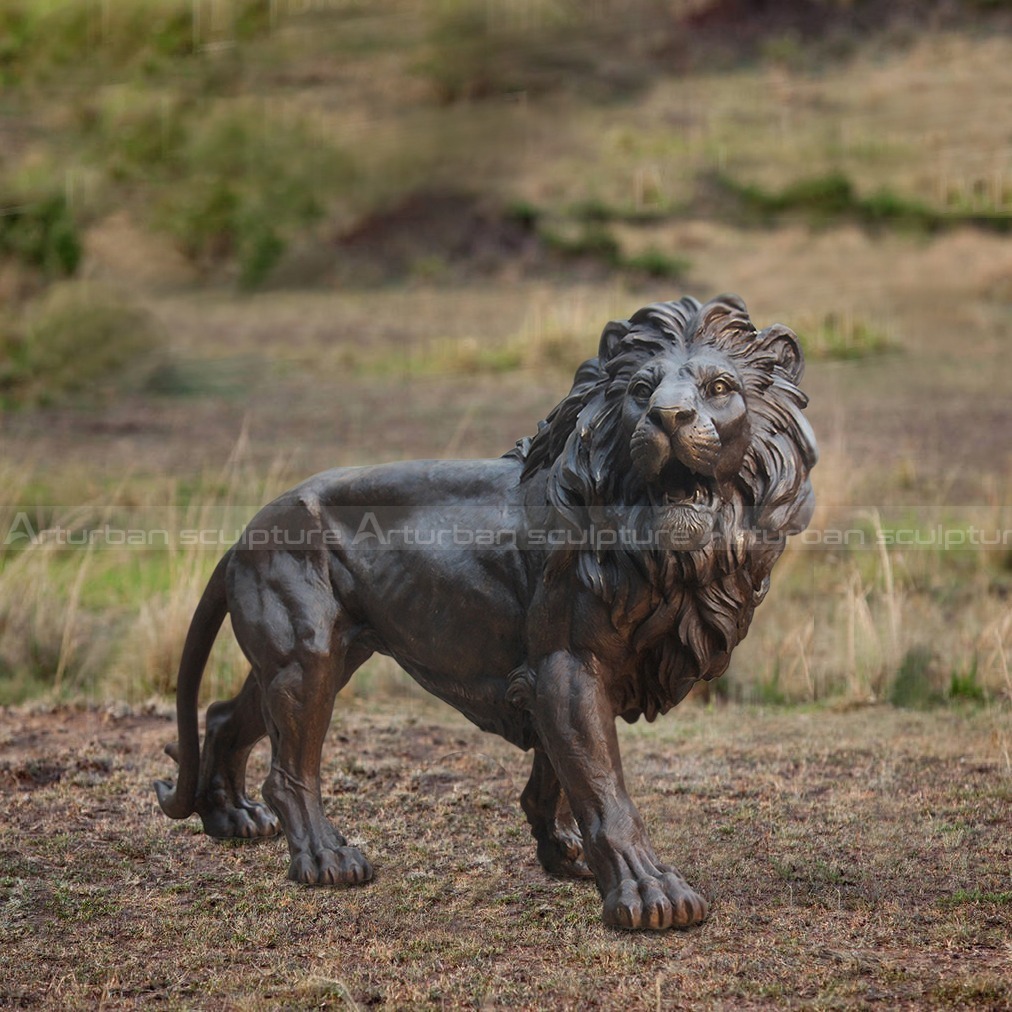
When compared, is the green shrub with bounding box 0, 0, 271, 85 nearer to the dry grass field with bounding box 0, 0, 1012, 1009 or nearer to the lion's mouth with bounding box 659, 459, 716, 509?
the dry grass field with bounding box 0, 0, 1012, 1009

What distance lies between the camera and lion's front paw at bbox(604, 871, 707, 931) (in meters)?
3.48

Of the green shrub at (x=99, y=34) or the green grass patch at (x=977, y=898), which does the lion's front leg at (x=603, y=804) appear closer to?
the green grass patch at (x=977, y=898)

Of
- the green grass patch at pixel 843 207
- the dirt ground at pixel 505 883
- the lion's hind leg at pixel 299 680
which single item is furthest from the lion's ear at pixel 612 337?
the green grass patch at pixel 843 207

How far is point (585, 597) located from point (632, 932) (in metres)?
0.81

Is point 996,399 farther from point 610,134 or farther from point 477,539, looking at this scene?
point 477,539

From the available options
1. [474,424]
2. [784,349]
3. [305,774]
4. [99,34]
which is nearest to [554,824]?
[305,774]

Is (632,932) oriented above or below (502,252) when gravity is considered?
below

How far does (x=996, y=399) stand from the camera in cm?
1221

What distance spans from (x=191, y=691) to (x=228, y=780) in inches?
12.3

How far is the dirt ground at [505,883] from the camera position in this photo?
3396 mm

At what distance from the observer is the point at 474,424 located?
37.9ft

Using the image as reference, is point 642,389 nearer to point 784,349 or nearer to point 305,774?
point 784,349

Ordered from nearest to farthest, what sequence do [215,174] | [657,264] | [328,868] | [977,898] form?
[977,898], [328,868], [657,264], [215,174]

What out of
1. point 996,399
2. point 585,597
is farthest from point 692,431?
point 996,399
